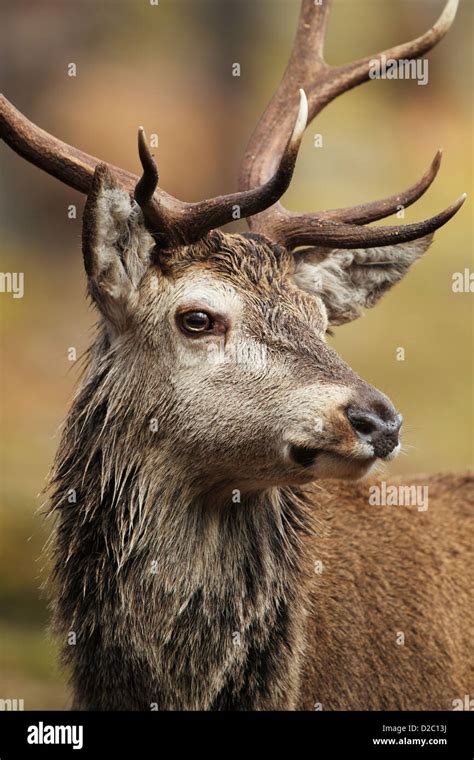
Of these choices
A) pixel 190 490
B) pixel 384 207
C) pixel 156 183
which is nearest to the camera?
pixel 156 183

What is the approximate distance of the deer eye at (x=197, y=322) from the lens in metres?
5.13

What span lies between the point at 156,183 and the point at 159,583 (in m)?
1.89

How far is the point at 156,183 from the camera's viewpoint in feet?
16.2

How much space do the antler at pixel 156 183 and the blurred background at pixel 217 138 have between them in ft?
30.9

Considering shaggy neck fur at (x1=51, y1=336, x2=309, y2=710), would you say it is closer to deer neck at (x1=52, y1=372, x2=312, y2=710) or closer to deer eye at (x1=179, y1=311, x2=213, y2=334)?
deer neck at (x1=52, y1=372, x2=312, y2=710)

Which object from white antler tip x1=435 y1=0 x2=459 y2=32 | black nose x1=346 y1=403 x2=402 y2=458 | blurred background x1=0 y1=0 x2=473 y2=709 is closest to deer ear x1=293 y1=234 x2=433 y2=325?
black nose x1=346 y1=403 x2=402 y2=458

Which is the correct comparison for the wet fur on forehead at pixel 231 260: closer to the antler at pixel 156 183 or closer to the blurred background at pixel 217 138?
the antler at pixel 156 183

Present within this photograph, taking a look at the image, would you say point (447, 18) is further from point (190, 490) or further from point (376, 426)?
point (190, 490)

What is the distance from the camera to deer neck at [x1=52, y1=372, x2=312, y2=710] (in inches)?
205

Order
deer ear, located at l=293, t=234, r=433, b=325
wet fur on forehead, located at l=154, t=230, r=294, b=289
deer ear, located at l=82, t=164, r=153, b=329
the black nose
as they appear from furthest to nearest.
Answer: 1. deer ear, located at l=293, t=234, r=433, b=325
2. wet fur on forehead, located at l=154, t=230, r=294, b=289
3. deer ear, located at l=82, t=164, r=153, b=329
4. the black nose

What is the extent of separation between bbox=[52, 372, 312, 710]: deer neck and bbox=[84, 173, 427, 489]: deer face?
0.27m

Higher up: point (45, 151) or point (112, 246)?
point (45, 151)

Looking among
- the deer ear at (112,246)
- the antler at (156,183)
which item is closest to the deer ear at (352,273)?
the antler at (156,183)

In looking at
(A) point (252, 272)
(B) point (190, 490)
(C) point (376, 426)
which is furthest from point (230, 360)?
(C) point (376, 426)
